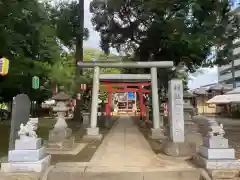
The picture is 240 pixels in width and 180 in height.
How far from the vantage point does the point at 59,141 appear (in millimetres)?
8641

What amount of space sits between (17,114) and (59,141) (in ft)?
9.45

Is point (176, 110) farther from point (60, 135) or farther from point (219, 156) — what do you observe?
A: point (60, 135)

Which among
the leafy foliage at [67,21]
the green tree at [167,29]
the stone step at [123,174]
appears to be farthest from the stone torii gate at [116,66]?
the stone step at [123,174]

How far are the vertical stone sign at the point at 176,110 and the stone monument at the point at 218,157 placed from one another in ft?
5.24

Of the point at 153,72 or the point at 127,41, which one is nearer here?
the point at 153,72

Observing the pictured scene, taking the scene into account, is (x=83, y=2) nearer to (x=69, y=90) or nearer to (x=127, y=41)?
(x=127, y=41)

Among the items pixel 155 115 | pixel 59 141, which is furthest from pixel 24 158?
pixel 155 115

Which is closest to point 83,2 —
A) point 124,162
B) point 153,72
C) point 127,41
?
point 127,41

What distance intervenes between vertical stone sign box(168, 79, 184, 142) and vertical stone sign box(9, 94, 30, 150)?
4176 mm

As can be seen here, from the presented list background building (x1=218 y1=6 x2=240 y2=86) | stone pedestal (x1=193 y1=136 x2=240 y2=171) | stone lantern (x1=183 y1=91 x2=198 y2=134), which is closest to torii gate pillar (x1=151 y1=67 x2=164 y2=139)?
stone lantern (x1=183 y1=91 x2=198 y2=134)

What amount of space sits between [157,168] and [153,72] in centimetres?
746

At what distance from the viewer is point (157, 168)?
19.1 feet

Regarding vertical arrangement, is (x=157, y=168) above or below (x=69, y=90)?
Answer: below

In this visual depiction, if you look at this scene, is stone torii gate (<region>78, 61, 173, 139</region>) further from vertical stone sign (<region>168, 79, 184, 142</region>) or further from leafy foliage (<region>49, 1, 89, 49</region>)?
vertical stone sign (<region>168, 79, 184, 142</region>)
